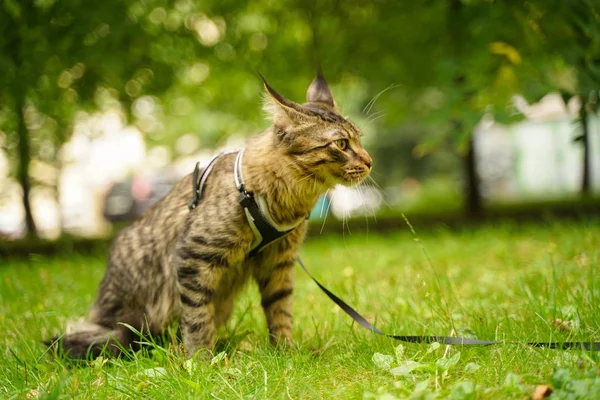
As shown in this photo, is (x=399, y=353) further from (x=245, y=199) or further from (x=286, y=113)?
(x=286, y=113)

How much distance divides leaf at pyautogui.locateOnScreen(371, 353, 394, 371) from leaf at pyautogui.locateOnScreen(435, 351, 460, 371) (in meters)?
0.22

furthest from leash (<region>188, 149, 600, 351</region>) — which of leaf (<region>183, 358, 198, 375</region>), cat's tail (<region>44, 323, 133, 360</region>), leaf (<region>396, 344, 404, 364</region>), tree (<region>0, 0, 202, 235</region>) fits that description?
tree (<region>0, 0, 202, 235</region>)

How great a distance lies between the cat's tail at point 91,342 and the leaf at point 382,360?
1269 mm

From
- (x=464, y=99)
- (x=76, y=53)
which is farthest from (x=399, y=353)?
(x=76, y=53)

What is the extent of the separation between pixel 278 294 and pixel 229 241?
0.55 meters

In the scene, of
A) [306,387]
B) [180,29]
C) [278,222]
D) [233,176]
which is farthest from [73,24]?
[306,387]

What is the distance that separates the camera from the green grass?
6.82ft

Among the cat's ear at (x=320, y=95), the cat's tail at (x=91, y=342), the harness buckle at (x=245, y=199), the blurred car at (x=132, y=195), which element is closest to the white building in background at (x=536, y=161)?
the blurred car at (x=132, y=195)

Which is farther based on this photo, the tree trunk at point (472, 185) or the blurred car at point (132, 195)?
the blurred car at point (132, 195)

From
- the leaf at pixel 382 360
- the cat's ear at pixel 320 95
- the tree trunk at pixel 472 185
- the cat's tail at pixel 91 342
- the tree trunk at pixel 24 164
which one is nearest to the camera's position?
the leaf at pixel 382 360

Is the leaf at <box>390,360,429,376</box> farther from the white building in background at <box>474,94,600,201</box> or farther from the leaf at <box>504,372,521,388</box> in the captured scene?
the white building in background at <box>474,94,600,201</box>

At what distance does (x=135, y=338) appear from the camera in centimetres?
293

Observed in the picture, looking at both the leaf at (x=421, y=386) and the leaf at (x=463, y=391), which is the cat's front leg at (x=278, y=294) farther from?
the leaf at (x=463, y=391)

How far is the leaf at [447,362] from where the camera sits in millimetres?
2127
